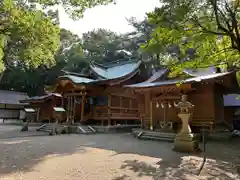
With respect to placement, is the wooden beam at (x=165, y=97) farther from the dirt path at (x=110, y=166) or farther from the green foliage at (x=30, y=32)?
the green foliage at (x=30, y=32)

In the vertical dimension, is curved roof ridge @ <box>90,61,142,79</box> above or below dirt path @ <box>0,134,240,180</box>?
above

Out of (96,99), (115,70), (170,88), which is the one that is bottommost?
(96,99)

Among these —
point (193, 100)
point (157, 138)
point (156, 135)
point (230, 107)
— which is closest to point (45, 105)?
point (156, 135)

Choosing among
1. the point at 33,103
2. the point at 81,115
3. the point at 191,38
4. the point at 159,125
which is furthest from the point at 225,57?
the point at 33,103

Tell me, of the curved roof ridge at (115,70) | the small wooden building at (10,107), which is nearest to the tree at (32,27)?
the curved roof ridge at (115,70)

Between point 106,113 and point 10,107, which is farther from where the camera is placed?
point 10,107

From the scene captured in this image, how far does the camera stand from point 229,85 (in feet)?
40.1

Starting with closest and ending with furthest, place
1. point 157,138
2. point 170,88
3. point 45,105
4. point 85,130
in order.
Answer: point 157,138, point 170,88, point 85,130, point 45,105

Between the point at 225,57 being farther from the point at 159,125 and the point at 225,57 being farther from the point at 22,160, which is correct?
the point at 22,160

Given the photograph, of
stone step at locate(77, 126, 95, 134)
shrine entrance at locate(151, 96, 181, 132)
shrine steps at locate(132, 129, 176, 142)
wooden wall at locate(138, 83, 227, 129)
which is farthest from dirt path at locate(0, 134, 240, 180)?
stone step at locate(77, 126, 95, 134)

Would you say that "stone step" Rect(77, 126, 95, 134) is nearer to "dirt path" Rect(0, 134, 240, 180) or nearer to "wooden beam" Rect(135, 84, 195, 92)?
"wooden beam" Rect(135, 84, 195, 92)

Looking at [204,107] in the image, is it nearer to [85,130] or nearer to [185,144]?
[185,144]

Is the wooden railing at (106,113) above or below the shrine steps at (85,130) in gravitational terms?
above

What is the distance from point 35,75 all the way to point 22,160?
31.2 meters
